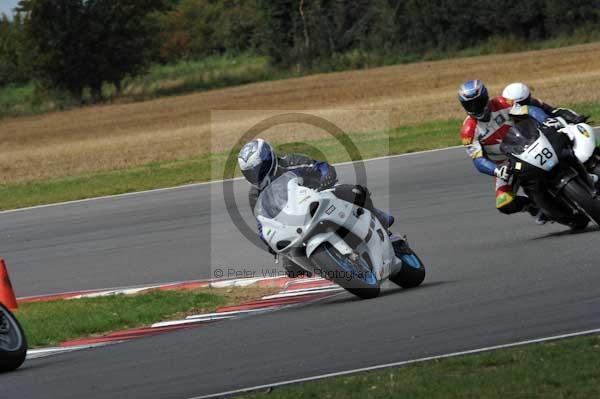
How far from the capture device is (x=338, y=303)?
1005cm

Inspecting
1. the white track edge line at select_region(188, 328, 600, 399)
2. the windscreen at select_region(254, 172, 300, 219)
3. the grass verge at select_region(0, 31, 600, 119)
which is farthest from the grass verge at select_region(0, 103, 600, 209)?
the grass verge at select_region(0, 31, 600, 119)

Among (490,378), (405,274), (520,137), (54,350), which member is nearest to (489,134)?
(520,137)

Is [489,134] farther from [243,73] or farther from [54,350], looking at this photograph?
[243,73]

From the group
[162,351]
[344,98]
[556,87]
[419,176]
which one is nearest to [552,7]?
[344,98]

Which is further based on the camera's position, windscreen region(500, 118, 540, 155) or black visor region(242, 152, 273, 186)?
windscreen region(500, 118, 540, 155)

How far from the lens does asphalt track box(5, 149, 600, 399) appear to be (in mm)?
7625

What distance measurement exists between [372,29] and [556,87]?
3771 cm

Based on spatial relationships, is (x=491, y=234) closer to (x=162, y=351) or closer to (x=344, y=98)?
(x=162, y=351)

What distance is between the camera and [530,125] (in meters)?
11.2

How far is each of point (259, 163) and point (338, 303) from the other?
1.35 meters

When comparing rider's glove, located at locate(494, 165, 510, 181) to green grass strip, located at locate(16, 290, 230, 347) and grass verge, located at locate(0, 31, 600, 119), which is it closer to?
green grass strip, located at locate(16, 290, 230, 347)

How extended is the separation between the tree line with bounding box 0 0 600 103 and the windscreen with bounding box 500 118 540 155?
4978 cm

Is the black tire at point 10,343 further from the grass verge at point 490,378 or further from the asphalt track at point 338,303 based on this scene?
the grass verge at point 490,378

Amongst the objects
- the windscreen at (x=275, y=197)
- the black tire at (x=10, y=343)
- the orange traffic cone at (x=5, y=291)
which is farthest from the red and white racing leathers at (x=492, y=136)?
the black tire at (x=10, y=343)
